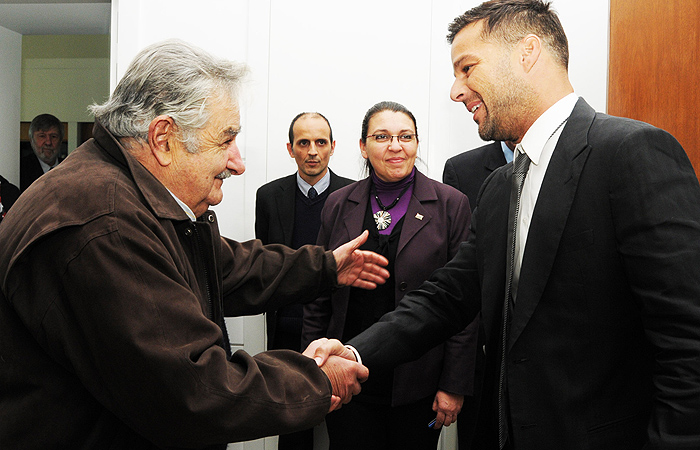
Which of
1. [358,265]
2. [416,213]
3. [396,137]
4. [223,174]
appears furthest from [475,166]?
[223,174]

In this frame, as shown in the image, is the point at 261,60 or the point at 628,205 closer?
the point at 628,205

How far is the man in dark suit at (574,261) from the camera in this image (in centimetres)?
136

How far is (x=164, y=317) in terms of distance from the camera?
1388 millimetres

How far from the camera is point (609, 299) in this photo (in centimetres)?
151

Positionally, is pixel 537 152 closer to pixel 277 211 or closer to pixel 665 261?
pixel 665 261

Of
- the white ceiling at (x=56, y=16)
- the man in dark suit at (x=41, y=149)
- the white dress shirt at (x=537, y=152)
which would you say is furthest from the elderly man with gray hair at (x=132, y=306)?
the man in dark suit at (x=41, y=149)

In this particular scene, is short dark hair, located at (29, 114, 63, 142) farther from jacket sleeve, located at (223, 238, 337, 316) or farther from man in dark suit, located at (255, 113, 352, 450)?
jacket sleeve, located at (223, 238, 337, 316)

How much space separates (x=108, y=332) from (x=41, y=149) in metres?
5.48

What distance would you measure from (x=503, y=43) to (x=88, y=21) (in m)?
5.20

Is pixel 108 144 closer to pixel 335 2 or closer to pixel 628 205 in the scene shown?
pixel 628 205

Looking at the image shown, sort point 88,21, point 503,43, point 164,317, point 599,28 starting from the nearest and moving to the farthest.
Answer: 1. point 164,317
2. point 503,43
3. point 599,28
4. point 88,21

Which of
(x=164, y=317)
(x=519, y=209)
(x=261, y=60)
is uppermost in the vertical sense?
(x=261, y=60)

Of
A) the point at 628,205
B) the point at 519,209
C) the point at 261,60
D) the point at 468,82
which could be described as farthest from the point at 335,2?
the point at 628,205

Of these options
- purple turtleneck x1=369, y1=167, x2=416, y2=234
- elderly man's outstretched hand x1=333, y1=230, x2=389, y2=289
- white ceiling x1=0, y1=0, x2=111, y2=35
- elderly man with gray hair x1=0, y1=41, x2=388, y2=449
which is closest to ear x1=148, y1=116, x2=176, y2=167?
elderly man with gray hair x1=0, y1=41, x2=388, y2=449
